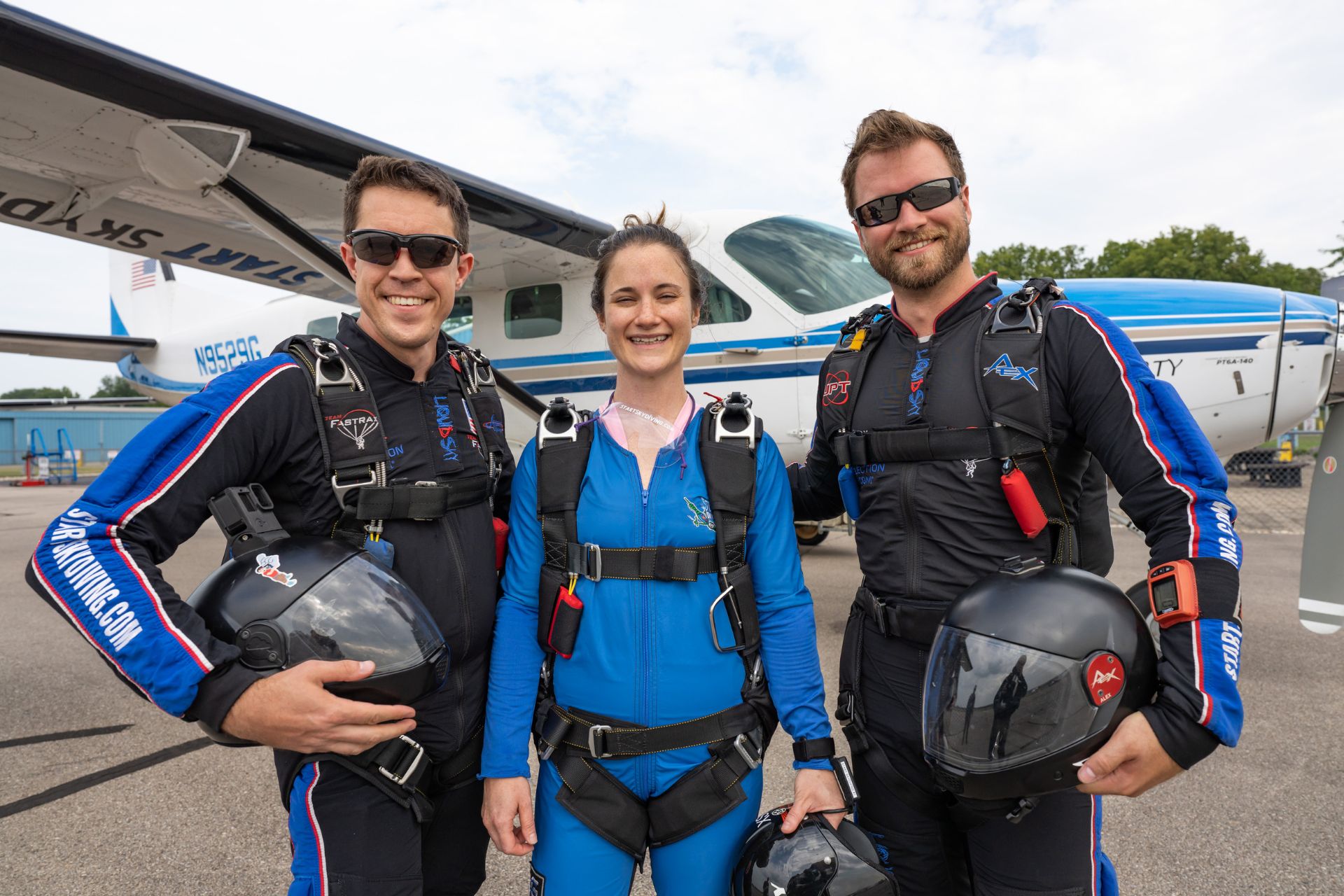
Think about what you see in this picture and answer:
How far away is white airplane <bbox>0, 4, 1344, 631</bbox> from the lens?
394cm

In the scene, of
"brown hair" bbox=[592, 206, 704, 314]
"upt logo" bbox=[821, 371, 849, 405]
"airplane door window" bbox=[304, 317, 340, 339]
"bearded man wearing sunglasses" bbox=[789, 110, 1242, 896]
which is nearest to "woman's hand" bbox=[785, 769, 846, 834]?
"bearded man wearing sunglasses" bbox=[789, 110, 1242, 896]

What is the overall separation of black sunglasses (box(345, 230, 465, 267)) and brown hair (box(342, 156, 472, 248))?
0.08 meters

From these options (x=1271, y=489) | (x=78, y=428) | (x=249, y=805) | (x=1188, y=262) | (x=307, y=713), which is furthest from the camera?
(x=78, y=428)

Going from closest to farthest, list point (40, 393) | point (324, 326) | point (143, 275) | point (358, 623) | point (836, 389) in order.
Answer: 1. point (358, 623)
2. point (836, 389)
3. point (324, 326)
4. point (143, 275)
5. point (40, 393)

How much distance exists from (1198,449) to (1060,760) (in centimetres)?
74

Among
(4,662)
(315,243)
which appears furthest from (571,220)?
(4,662)

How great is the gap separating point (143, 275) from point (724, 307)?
38.5 feet

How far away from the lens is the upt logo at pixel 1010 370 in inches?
70.7

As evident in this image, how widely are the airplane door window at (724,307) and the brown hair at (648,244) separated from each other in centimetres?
342

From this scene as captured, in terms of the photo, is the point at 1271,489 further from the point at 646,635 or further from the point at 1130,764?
the point at 646,635

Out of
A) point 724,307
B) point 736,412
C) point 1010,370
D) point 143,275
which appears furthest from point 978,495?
point 143,275

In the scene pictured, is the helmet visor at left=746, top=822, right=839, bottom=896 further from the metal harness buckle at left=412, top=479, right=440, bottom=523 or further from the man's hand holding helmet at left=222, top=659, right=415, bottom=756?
the metal harness buckle at left=412, top=479, right=440, bottom=523

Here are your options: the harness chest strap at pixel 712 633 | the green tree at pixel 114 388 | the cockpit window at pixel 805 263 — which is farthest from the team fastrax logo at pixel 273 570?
the green tree at pixel 114 388

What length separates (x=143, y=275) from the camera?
12281 millimetres
